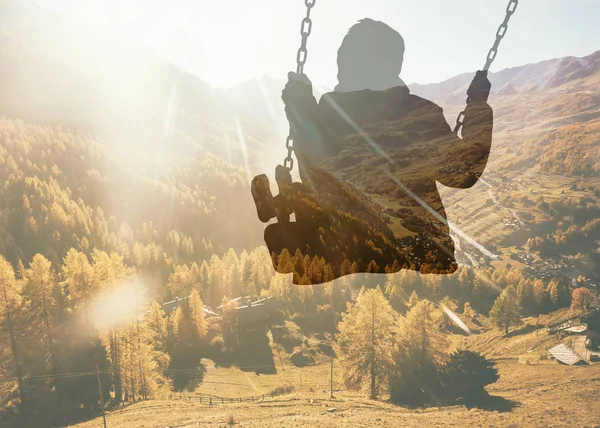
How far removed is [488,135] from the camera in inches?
302

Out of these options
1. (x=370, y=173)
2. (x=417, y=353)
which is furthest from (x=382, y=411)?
(x=370, y=173)

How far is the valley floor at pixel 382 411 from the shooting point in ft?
100

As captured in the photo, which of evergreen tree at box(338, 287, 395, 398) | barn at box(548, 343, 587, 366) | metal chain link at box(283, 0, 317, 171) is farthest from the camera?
barn at box(548, 343, 587, 366)

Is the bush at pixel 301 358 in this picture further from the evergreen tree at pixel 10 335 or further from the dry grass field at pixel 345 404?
the evergreen tree at pixel 10 335

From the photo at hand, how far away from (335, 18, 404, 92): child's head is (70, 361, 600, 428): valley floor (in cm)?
2865

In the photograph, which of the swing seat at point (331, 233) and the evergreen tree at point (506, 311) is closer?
the swing seat at point (331, 233)

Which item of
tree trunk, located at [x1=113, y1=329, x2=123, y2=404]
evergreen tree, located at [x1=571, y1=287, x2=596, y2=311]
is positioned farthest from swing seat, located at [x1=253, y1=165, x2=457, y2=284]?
evergreen tree, located at [x1=571, y1=287, x2=596, y2=311]

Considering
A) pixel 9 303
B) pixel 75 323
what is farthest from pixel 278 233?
pixel 75 323

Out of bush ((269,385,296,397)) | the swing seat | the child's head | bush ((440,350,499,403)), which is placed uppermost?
the child's head

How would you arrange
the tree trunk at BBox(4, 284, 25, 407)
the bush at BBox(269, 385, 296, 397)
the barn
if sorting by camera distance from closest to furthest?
the tree trunk at BBox(4, 284, 25, 407)
the bush at BBox(269, 385, 296, 397)
the barn

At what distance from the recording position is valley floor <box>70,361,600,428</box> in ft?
100

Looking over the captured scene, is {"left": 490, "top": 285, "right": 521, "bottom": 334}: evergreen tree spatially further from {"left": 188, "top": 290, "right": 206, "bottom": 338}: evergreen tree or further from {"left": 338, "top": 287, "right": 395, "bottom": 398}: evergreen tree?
{"left": 188, "top": 290, "right": 206, "bottom": 338}: evergreen tree

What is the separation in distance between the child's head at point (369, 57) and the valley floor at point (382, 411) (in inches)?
1128

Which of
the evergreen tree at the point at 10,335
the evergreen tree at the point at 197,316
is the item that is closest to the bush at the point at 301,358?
the evergreen tree at the point at 197,316
